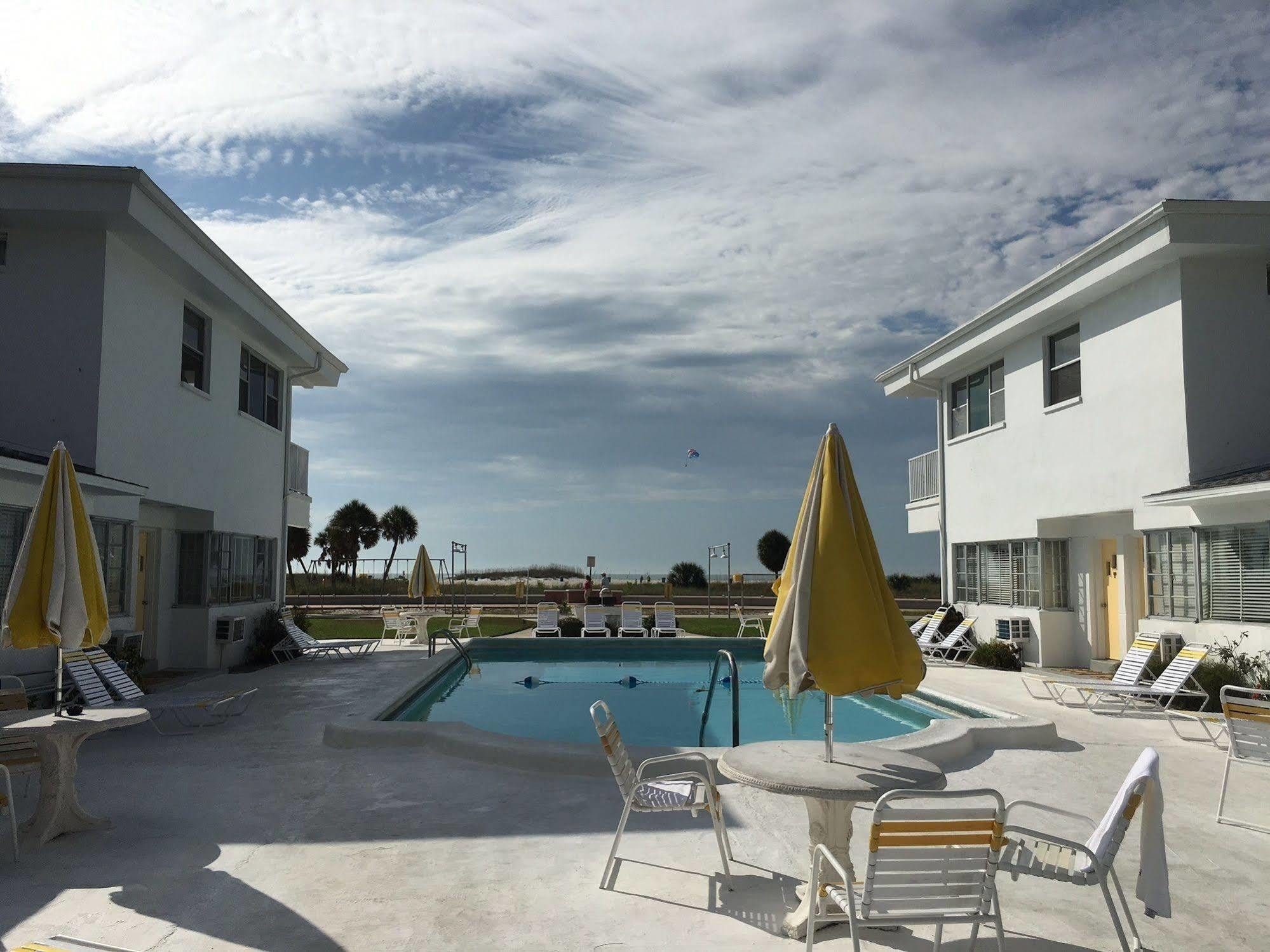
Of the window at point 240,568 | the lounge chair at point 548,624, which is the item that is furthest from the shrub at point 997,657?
the window at point 240,568

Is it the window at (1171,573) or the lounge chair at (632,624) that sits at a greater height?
the window at (1171,573)

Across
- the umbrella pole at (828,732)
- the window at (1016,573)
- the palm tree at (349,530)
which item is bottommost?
the umbrella pole at (828,732)

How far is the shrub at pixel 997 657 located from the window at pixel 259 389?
45.9ft

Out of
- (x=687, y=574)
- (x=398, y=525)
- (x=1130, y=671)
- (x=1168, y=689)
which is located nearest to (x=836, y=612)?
(x=1168, y=689)

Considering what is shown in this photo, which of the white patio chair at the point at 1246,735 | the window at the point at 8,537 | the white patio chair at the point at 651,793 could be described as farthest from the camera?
the window at the point at 8,537

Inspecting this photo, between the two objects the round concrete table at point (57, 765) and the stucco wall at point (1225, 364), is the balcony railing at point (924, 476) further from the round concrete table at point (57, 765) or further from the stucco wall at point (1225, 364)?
the round concrete table at point (57, 765)

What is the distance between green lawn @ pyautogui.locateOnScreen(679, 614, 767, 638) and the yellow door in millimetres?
8018

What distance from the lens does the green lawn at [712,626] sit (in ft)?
72.0

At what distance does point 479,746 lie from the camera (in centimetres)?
773

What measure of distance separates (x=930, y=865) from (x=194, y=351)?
14002mm

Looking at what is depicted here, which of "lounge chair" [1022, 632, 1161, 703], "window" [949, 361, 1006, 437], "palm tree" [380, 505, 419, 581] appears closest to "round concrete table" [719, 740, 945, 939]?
"lounge chair" [1022, 632, 1161, 703]

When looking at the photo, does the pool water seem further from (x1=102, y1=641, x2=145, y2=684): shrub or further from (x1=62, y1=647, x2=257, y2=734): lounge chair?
(x1=102, y1=641, x2=145, y2=684): shrub

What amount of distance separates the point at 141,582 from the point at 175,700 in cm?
558

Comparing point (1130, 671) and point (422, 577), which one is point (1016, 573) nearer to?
point (1130, 671)
